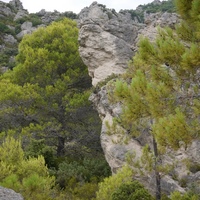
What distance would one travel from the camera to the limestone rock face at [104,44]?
586 inches

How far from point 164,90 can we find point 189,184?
205 inches

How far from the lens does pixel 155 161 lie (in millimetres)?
8516

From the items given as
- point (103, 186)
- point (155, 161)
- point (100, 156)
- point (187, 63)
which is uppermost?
point (187, 63)

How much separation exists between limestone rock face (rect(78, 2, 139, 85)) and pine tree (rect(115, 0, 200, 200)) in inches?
348

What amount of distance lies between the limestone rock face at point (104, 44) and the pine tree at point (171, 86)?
8.83 m

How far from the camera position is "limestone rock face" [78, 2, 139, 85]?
14.9 metres

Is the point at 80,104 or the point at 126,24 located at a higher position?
the point at 126,24

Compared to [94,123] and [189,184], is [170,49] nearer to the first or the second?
[189,184]

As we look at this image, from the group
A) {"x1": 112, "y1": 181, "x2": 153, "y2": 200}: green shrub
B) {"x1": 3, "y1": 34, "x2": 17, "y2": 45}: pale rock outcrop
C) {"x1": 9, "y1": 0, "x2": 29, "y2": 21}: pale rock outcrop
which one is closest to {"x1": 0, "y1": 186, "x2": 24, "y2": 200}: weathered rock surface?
{"x1": 112, "y1": 181, "x2": 153, "y2": 200}: green shrub

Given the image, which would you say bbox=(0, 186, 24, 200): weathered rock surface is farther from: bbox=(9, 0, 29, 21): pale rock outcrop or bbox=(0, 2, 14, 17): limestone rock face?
bbox=(9, 0, 29, 21): pale rock outcrop

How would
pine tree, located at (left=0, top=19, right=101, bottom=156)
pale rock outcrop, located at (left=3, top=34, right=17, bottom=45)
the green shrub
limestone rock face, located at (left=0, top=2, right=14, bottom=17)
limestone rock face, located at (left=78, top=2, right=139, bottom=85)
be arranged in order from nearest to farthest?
1. the green shrub
2. limestone rock face, located at (left=78, top=2, right=139, bottom=85)
3. pine tree, located at (left=0, top=19, right=101, bottom=156)
4. pale rock outcrop, located at (left=3, top=34, right=17, bottom=45)
5. limestone rock face, located at (left=0, top=2, right=14, bottom=17)

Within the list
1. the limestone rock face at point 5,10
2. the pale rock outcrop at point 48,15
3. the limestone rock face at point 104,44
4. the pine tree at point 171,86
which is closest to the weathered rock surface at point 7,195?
the pine tree at point 171,86

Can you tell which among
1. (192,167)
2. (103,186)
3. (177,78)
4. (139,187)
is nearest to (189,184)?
(192,167)

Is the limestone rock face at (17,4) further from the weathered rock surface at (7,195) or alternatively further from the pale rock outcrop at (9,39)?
the weathered rock surface at (7,195)
